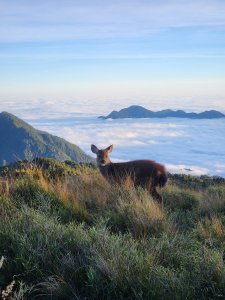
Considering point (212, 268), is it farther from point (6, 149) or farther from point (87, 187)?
point (6, 149)

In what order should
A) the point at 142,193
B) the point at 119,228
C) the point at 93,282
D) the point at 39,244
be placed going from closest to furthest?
1. the point at 93,282
2. the point at 39,244
3. the point at 119,228
4. the point at 142,193

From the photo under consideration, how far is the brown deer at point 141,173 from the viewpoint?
9633 mm

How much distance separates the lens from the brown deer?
31.6 ft

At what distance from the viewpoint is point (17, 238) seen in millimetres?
4785

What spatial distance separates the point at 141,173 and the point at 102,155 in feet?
6.45

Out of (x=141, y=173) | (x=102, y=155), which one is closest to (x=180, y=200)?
(x=141, y=173)

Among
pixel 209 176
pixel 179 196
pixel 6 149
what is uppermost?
pixel 179 196

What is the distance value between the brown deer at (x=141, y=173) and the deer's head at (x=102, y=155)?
57cm

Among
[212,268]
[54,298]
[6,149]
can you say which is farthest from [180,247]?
[6,149]

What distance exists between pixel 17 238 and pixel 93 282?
1.17m

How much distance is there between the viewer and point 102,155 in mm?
11570

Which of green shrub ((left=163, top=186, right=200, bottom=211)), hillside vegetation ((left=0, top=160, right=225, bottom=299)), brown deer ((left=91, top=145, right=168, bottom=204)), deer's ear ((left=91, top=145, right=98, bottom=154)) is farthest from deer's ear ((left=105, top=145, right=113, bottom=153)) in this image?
hillside vegetation ((left=0, top=160, right=225, bottom=299))

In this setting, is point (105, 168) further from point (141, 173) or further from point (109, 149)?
point (141, 173)

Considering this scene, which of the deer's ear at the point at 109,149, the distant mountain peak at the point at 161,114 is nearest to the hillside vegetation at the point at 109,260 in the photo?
the deer's ear at the point at 109,149
